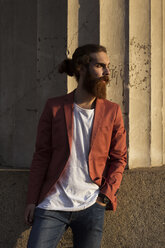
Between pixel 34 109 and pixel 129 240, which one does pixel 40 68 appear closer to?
pixel 34 109

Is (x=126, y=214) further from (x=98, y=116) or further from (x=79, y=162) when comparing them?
(x=98, y=116)

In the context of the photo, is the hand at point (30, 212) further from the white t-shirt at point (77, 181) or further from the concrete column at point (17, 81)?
the concrete column at point (17, 81)

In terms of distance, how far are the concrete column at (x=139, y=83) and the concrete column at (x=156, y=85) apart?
9cm

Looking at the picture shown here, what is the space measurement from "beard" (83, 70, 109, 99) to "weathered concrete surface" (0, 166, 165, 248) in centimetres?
97

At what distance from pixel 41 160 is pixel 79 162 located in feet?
1.09

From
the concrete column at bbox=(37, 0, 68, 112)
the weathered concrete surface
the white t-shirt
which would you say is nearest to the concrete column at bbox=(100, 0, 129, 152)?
the concrete column at bbox=(37, 0, 68, 112)

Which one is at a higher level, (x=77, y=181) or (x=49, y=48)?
(x=49, y=48)

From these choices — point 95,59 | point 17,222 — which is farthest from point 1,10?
point 17,222

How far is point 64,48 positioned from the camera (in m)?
3.95

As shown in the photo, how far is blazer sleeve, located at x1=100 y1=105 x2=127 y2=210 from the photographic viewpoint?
3.05m

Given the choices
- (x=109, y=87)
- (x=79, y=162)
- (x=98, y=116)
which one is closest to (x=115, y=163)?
(x=79, y=162)

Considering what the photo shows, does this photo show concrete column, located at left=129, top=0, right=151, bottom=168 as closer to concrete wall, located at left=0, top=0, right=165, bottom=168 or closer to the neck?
concrete wall, located at left=0, top=0, right=165, bottom=168

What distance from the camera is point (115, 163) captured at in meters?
3.15

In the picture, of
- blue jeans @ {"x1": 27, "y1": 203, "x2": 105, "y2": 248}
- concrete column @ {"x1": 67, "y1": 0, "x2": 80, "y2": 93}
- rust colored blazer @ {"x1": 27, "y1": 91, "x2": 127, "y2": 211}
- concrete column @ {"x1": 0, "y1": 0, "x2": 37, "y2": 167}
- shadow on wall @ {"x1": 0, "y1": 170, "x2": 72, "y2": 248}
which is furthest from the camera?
concrete column @ {"x1": 0, "y1": 0, "x2": 37, "y2": 167}
